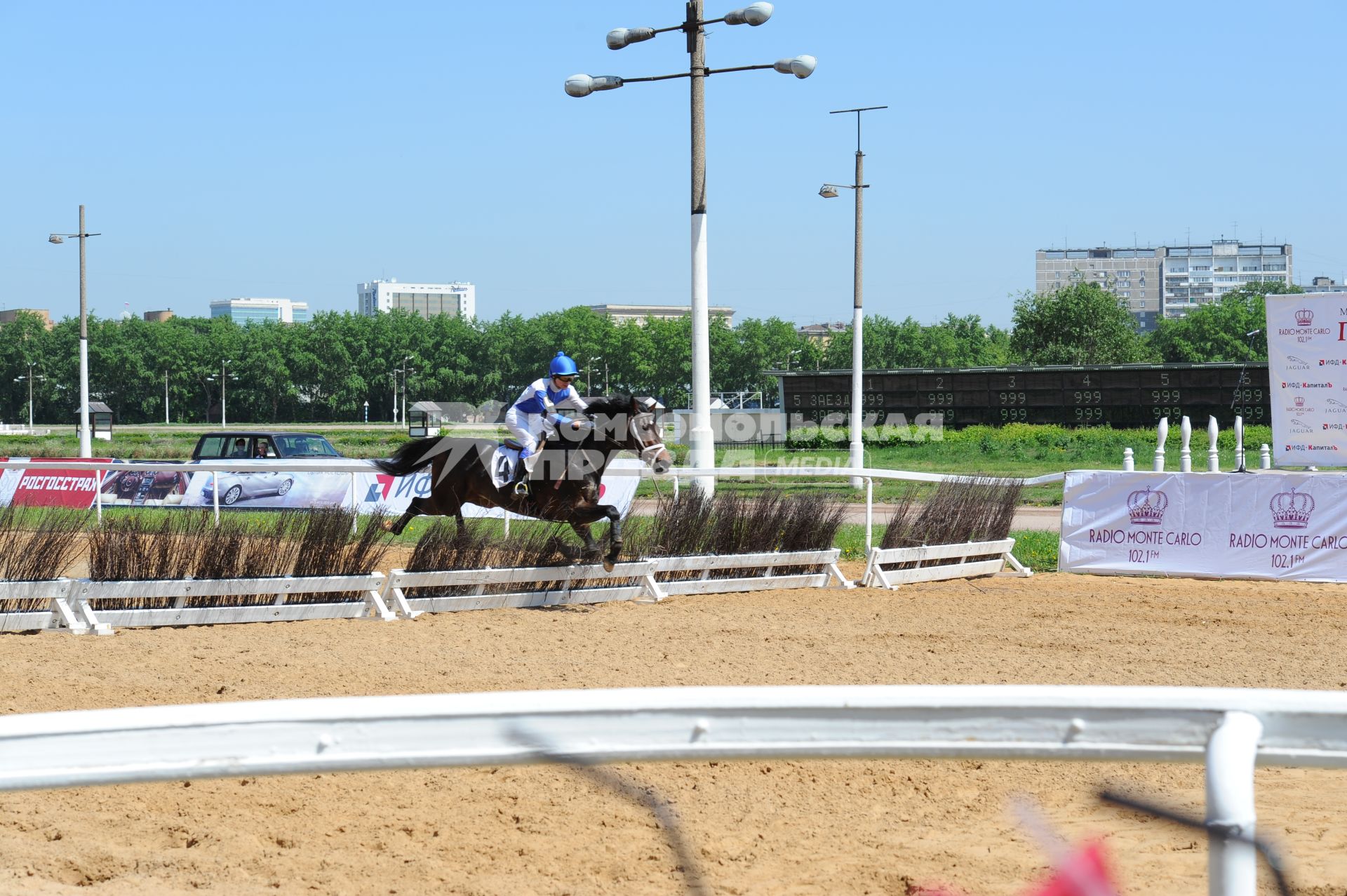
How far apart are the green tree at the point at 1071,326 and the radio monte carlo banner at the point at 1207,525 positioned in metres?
56.2

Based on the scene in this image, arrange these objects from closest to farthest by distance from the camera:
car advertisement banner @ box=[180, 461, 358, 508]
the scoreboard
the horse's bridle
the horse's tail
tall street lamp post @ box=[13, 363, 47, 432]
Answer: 1. the horse's bridle
2. the horse's tail
3. car advertisement banner @ box=[180, 461, 358, 508]
4. the scoreboard
5. tall street lamp post @ box=[13, 363, 47, 432]

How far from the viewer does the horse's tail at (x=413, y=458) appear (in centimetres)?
1133

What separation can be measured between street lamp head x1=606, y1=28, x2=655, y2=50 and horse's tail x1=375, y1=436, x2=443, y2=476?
4664 mm

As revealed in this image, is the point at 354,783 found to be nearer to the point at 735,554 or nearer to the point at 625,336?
the point at 735,554

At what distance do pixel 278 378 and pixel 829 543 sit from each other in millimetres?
105809

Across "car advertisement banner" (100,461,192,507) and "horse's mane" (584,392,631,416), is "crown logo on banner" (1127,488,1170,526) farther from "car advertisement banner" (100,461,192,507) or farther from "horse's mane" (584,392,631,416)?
"car advertisement banner" (100,461,192,507)

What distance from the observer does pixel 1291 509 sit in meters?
12.4

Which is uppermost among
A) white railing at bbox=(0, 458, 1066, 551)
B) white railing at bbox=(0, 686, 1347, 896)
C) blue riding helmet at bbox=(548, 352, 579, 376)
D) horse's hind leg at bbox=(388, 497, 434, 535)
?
blue riding helmet at bbox=(548, 352, 579, 376)

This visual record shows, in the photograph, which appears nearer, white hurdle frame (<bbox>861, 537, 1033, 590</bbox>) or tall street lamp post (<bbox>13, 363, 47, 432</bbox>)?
white hurdle frame (<bbox>861, 537, 1033, 590</bbox>)

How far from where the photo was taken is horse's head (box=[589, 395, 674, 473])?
Answer: 10500mm

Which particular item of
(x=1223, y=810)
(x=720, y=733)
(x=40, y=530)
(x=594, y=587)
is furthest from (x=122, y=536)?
(x=1223, y=810)

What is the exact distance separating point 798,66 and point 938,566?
5455mm

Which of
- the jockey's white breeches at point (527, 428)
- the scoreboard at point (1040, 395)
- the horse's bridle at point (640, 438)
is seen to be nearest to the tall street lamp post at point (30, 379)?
the scoreboard at point (1040, 395)

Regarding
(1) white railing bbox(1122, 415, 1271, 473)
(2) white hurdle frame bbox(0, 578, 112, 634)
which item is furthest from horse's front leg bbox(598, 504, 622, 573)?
(1) white railing bbox(1122, 415, 1271, 473)
